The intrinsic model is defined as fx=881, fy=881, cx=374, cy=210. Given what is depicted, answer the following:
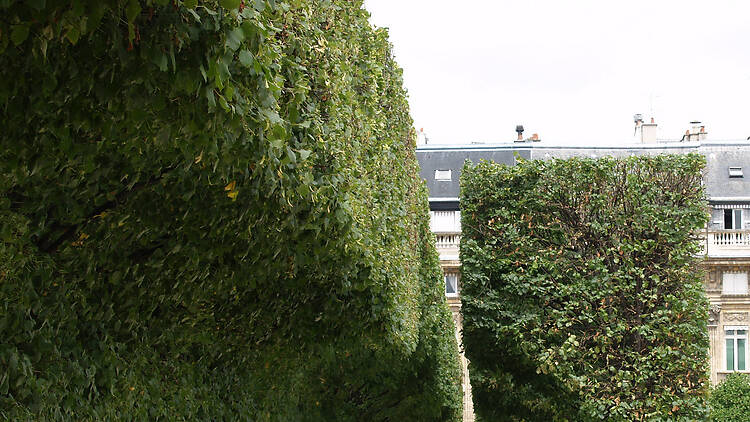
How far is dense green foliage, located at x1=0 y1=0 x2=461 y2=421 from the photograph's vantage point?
10.4ft

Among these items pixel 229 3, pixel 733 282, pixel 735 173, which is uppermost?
pixel 735 173

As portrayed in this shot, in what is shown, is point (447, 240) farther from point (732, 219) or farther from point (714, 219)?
point (732, 219)

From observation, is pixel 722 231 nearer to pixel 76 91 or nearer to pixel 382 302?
pixel 382 302

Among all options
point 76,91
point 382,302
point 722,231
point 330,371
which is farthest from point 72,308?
point 722,231

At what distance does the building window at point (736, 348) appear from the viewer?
33.6 m

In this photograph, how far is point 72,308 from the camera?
512 cm

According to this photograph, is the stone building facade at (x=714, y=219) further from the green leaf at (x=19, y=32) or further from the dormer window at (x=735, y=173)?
the green leaf at (x=19, y=32)

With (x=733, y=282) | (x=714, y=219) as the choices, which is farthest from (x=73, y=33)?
(x=714, y=219)

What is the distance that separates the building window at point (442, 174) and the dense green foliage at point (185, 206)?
2752cm

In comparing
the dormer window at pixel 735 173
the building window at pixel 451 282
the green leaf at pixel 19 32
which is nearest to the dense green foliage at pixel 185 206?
the green leaf at pixel 19 32

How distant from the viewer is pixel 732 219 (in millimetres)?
36156

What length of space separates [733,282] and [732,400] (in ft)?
22.6

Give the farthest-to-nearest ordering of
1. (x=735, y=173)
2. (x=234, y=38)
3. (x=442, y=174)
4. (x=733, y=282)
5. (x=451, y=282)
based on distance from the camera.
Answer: (x=442, y=174) → (x=451, y=282) → (x=735, y=173) → (x=733, y=282) → (x=234, y=38)

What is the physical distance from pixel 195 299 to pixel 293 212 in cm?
132
